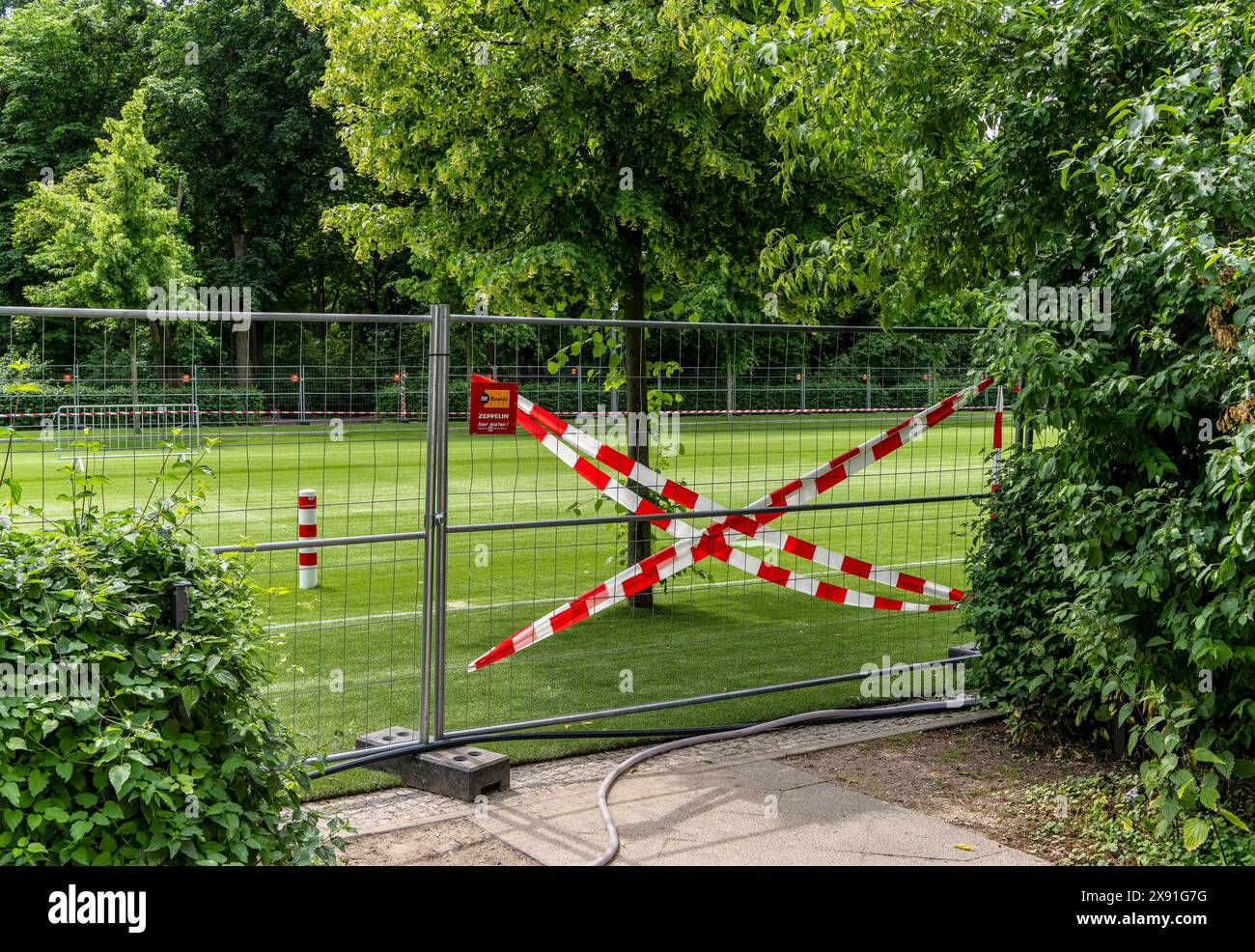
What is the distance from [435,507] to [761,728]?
251 cm

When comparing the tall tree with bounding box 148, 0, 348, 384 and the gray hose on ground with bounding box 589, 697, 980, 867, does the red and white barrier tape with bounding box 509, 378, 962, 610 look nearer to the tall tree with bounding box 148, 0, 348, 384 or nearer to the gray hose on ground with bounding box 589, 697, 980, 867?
the gray hose on ground with bounding box 589, 697, 980, 867

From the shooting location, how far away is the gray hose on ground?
622cm

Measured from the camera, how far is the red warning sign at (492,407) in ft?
21.8

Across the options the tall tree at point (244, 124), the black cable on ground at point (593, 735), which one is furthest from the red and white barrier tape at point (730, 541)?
the tall tree at point (244, 124)

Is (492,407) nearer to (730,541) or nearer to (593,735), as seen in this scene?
(593,735)

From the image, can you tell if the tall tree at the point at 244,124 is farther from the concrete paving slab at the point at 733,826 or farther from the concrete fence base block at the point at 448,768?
the concrete paving slab at the point at 733,826

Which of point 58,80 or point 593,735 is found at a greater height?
point 58,80

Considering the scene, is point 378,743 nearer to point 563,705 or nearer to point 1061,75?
point 563,705

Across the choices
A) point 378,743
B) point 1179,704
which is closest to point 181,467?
point 378,743

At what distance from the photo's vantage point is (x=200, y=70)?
1754 inches

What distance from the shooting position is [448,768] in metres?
6.34

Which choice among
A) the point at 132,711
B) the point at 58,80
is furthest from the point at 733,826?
the point at 58,80

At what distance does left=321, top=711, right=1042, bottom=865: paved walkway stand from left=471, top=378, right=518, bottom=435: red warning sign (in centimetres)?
190

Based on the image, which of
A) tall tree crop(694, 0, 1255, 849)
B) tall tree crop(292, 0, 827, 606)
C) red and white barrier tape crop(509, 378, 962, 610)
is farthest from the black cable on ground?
tall tree crop(292, 0, 827, 606)
